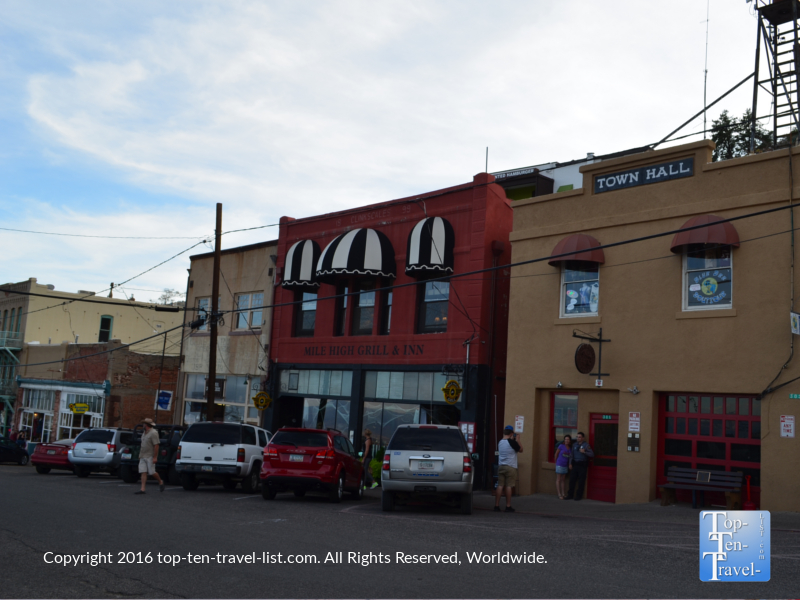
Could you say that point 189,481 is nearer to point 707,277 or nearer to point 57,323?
point 707,277

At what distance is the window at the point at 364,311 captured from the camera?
26.1m

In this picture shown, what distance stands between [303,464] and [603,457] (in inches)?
297

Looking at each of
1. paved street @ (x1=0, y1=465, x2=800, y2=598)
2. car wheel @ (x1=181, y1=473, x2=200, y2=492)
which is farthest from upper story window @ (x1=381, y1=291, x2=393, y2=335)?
paved street @ (x1=0, y1=465, x2=800, y2=598)

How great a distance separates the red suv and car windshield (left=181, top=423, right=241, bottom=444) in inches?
88.4

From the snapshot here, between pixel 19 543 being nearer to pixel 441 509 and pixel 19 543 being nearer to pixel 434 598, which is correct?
pixel 434 598

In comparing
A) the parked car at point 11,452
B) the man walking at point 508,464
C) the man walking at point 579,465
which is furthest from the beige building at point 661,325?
the parked car at point 11,452

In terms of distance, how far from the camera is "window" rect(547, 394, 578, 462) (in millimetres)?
20078

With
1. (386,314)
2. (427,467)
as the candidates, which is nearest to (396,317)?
(386,314)

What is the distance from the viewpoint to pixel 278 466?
655 inches

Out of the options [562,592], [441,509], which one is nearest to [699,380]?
[441,509]

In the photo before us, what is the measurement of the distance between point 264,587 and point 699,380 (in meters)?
12.8

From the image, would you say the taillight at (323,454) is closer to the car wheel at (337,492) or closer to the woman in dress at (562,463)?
the car wheel at (337,492)

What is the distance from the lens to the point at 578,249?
64.4 feet

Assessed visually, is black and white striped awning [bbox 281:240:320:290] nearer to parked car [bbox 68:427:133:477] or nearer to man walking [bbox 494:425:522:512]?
parked car [bbox 68:427:133:477]
